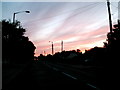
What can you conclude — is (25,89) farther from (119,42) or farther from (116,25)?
(116,25)

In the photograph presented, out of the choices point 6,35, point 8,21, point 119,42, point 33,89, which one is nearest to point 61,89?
point 33,89

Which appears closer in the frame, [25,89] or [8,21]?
[25,89]

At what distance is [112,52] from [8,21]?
24521 mm

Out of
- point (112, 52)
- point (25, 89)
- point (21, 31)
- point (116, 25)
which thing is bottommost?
point (25, 89)

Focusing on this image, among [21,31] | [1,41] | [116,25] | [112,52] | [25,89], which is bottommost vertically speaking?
[25,89]

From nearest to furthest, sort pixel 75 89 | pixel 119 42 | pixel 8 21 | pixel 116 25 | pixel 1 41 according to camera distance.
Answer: pixel 75 89 < pixel 119 42 < pixel 1 41 < pixel 8 21 < pixel 116 25

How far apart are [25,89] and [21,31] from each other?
1305 inches

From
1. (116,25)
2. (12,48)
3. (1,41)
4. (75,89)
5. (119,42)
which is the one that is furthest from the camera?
(116,25)

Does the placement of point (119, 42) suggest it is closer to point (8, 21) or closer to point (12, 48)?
point (12, 48)

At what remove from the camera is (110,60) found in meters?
24.8

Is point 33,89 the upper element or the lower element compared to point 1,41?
lower

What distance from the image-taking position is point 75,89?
388 inches

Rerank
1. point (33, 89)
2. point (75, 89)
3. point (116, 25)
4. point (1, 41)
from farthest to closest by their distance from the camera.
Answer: point (116, 25) < point (1, 41) < point (33, 89) < point (75, 89)

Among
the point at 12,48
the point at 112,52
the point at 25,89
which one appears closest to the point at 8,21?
the point at 12,48
